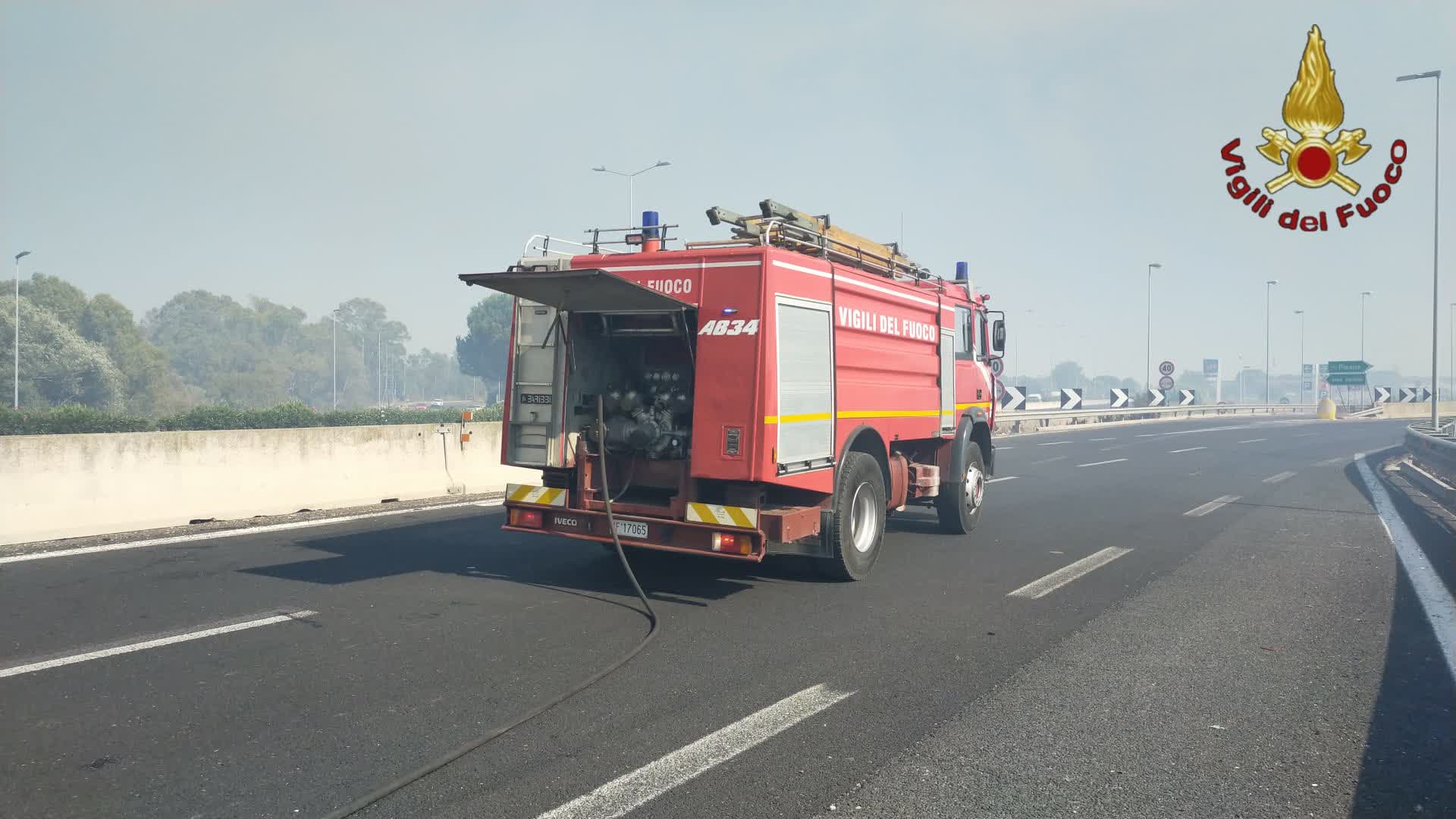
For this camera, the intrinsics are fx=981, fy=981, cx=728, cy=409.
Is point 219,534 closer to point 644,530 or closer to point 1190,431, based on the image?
point 644,530

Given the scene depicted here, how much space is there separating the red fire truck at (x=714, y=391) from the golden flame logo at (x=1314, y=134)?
8.20m

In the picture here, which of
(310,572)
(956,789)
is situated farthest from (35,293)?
(956,789)

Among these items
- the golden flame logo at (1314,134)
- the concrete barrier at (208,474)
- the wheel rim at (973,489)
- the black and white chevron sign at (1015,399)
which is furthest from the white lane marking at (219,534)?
the black and white chevron sign at (1015,399)

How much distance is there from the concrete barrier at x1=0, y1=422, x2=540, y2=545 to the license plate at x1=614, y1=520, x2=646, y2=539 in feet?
19.1

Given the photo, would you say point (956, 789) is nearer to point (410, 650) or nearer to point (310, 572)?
point (410, 650)

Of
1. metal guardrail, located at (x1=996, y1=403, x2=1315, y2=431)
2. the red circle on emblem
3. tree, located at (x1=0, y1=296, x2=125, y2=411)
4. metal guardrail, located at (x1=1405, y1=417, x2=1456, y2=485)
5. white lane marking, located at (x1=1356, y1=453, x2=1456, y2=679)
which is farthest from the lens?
tree, located at (x1=0, y1=296, x2=125, y2=411)

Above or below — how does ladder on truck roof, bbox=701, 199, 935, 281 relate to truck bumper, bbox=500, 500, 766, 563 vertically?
above

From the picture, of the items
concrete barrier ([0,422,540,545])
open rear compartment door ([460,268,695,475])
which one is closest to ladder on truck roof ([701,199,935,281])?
open rear compartment door ([460,268,695,475])

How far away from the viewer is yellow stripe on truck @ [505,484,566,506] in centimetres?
804

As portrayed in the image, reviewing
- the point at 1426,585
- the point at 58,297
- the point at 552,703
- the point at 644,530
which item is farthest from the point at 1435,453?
the point at 58,297

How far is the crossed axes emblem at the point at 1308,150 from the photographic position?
1441 centimetres

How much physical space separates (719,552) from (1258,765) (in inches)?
154

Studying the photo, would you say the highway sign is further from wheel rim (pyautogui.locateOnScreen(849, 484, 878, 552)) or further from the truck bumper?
the truck bumper

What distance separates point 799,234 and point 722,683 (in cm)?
397
